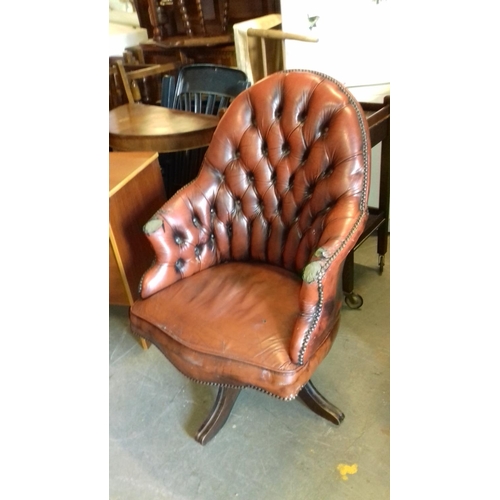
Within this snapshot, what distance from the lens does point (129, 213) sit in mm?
1707

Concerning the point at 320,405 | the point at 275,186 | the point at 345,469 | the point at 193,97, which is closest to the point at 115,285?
the point at 275,186

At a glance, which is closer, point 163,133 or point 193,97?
point 163,133

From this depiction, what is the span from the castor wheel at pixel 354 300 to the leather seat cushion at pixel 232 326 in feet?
1.74

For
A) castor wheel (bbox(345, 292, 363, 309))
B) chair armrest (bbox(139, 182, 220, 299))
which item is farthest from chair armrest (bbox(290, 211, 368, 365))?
castor wheel (bbox(345, 292, 363, 309))

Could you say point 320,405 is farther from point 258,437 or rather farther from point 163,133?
point 163,133

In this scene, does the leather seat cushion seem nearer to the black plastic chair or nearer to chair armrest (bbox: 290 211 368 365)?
chair armrest (bbox: 290 211 368 365)

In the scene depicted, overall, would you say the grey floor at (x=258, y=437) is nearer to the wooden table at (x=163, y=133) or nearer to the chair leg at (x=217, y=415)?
the chair leg at (x=217, y=415)

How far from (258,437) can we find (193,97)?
1.71m

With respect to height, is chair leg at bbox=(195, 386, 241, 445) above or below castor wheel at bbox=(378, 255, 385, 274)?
below

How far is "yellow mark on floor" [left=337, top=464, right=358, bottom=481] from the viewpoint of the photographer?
134 cm

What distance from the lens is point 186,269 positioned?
150cm
